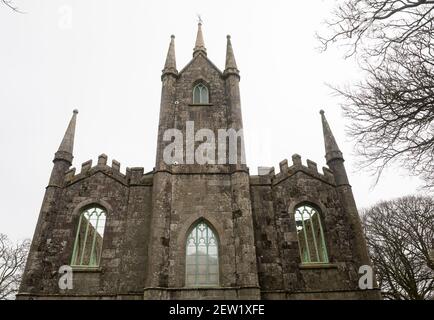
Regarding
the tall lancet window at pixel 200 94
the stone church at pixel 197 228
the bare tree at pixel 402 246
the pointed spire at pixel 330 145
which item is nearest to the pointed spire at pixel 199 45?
the tall lancet window at pixel 200 94

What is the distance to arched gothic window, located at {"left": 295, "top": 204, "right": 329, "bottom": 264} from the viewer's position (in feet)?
46.1

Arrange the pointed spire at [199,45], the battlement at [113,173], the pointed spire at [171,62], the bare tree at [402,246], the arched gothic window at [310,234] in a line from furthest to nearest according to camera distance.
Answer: the bare tree at [402,246], the pointed spire at [199,45], the pointed spire at [171,62], the battlement at [113,173], the arched gothic window at [310,234]

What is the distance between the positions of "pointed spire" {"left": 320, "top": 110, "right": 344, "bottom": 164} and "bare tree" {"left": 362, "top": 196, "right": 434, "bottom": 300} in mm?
9902

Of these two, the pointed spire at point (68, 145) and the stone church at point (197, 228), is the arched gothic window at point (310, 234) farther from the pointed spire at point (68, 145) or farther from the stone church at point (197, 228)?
the pointed spire at point (68, 145)

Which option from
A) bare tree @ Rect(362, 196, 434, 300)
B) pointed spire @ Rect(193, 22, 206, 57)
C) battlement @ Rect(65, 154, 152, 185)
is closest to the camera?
battlement @ Rect(65, 154, 152, 185)

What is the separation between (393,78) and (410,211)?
70.8ft

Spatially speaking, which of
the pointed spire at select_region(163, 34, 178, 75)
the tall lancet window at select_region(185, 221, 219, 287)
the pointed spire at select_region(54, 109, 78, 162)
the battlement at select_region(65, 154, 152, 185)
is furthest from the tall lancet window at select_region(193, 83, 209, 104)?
the tall lancet window at select_region(185, 221, 219, 287)

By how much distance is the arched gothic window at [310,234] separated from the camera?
553 inches

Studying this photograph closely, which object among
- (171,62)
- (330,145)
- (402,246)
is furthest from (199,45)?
(402,246)

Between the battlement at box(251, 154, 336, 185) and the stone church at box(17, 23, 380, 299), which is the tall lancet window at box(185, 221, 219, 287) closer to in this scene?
the stone church at box(17, 23, 380, 299)

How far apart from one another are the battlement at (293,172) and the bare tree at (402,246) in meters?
10.4

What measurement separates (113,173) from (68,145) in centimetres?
290

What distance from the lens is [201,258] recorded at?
13227 mm
